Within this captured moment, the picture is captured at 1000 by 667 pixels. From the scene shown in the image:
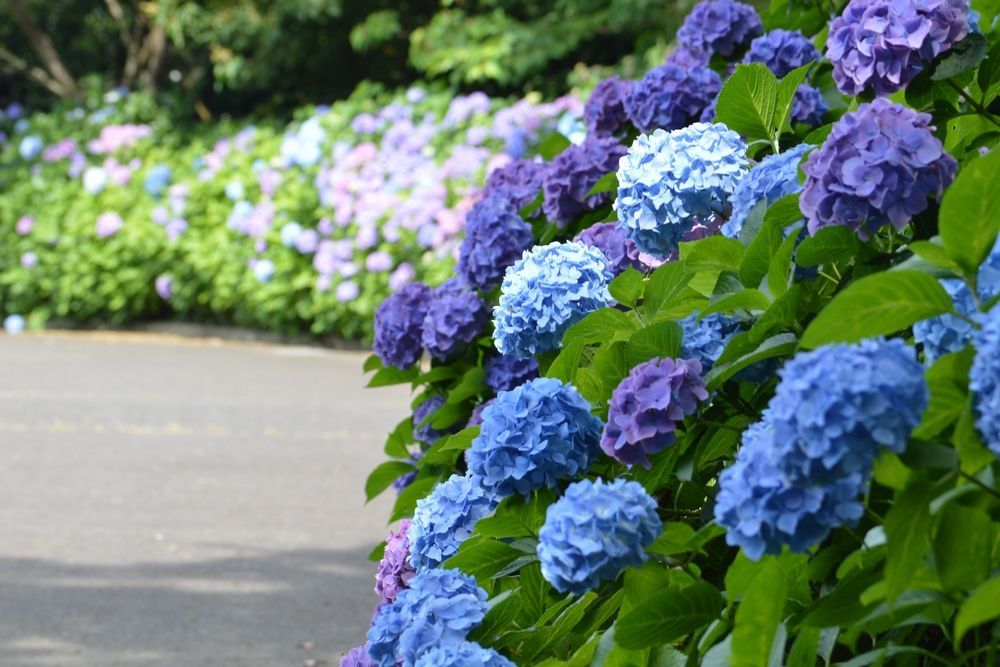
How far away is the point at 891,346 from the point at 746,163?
88 cm

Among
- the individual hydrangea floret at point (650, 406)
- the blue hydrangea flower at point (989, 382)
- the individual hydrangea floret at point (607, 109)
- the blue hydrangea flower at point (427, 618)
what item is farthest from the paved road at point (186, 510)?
the blue hydrangea flower at point (989, 382)

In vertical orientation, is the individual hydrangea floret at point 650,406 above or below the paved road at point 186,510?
above

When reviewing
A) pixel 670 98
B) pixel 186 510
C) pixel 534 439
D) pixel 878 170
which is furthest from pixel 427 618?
pixel 186 510

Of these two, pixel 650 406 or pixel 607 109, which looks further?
pixel 607 109

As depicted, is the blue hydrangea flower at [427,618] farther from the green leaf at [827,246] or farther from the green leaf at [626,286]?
the green leaf at [827,246]

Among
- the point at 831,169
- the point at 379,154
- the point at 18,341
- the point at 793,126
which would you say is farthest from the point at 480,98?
the point at 831,169

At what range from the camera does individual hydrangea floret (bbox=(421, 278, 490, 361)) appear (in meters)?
2.83

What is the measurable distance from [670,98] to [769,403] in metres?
1.43

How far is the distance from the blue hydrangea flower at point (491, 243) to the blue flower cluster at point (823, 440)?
1518mm

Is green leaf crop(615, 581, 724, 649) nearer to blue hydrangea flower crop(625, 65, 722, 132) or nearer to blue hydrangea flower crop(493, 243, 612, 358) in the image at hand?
blue hydrangea flower crop(493, 243, 612, 358)

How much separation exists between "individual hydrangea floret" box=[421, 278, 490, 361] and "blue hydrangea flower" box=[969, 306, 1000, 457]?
5.37 ft

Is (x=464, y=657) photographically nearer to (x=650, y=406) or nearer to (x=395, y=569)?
(x=650, y=406)

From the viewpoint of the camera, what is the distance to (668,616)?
5.09ft

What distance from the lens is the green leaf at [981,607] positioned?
121 cm
